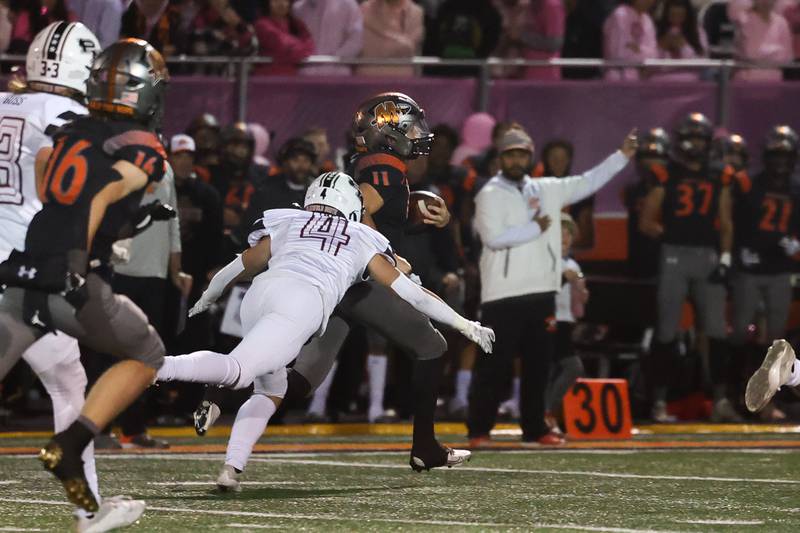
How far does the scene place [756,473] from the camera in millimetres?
9414

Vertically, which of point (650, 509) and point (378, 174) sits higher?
point (378, 174)

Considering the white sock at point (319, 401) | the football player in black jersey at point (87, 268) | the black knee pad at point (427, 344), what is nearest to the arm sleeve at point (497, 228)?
the white sock at point (319, 401)

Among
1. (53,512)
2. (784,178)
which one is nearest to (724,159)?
(784,178)

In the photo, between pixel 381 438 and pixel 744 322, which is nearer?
pixel 381 438

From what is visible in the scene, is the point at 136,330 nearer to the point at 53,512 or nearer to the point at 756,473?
the point at 53,512

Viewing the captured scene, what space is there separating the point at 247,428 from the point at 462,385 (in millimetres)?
5508

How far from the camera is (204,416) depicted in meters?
8.00

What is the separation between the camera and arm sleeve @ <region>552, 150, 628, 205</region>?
11102 millimetres

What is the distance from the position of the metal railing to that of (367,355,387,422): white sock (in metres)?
2.15

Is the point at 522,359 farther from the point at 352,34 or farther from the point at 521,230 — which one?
the point at 352,34

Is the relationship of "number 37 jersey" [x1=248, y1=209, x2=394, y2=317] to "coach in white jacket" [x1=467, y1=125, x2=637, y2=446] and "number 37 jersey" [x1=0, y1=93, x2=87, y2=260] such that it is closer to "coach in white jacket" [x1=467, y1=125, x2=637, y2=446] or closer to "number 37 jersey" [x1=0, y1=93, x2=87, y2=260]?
"number 37 jersey" [x1=0, y1=93, x2=87, y2=260]

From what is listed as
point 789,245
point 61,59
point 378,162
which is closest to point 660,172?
point 789,245

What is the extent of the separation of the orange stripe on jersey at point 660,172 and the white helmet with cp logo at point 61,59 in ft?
22.6

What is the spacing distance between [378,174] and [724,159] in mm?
5762
